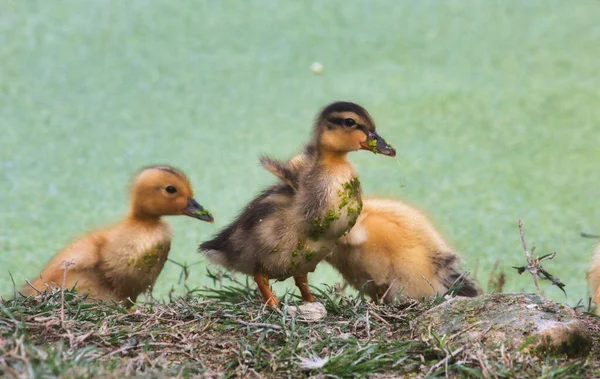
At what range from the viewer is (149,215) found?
8.83 feet

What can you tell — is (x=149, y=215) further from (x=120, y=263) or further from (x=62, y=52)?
(x=62, y=52)

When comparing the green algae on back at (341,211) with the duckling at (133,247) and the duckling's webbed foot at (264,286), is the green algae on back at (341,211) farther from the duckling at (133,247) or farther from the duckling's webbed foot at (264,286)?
the duckling at (133,247)

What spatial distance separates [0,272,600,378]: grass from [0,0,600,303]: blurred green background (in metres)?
1.00

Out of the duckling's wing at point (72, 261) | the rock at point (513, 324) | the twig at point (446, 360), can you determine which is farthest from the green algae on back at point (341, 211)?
the duckling's wing at point (72, 261)

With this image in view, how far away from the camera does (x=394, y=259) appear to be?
8.60ft

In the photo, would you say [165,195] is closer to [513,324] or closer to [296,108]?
[513,324]

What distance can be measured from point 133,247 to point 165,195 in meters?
0.17

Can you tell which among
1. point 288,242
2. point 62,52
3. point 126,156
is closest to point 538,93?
point 126,156

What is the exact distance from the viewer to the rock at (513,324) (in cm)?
181

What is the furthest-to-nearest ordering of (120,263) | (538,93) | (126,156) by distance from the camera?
(538,93) < (126,156) < (120,263)

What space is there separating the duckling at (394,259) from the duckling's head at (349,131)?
16.2 inches

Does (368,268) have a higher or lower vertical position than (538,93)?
lower

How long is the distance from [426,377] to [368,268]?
89 cm

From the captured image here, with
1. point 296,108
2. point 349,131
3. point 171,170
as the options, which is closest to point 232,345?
point 349,131
